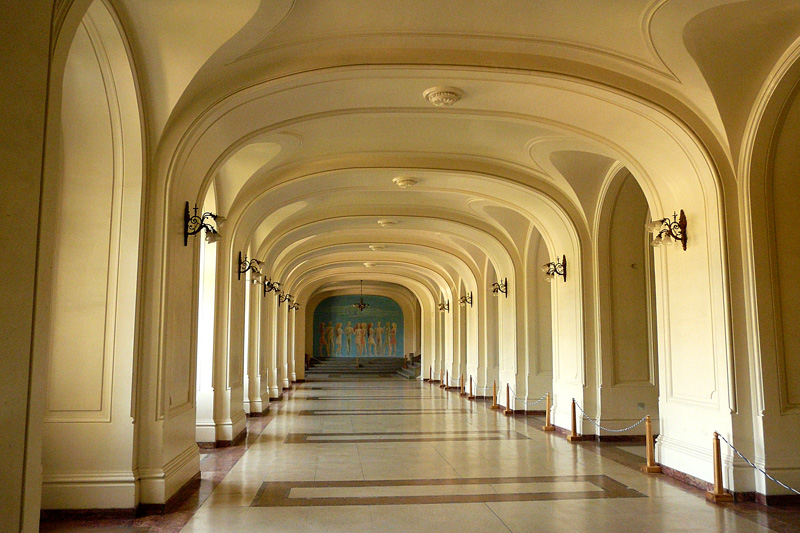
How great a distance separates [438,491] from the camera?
273 inches

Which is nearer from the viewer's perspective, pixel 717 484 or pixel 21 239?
pixel 21 239

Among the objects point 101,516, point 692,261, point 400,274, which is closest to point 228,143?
point 101,516

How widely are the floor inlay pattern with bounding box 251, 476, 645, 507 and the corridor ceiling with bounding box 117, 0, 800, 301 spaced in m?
3.20

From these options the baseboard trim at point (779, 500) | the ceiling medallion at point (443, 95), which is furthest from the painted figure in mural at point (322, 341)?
the baseboard trim at point (779, 500)

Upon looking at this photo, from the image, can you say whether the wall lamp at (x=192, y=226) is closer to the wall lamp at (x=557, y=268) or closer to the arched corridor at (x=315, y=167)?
the arched corridor at (x=315, y=167)

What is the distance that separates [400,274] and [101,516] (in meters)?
22.8

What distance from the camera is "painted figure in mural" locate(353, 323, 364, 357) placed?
38.2 metres

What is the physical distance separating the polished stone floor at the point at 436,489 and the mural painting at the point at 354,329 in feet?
85.7

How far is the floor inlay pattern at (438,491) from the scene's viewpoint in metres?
6.55

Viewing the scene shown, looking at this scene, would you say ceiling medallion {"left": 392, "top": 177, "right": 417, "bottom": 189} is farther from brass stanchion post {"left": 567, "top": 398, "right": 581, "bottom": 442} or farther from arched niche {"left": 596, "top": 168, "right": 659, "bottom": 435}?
brass stanchion post {"left": 567, "top": 398, "right": 581, "bottom": 442}

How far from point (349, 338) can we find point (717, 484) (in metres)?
32.4

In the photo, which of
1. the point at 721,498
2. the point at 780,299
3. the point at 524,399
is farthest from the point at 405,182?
the point at 721,498

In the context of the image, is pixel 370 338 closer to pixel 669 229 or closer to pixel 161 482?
pixel 669 229

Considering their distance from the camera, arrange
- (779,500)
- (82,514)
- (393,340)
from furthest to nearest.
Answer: (393,340) → (779,500) → (82,514)
